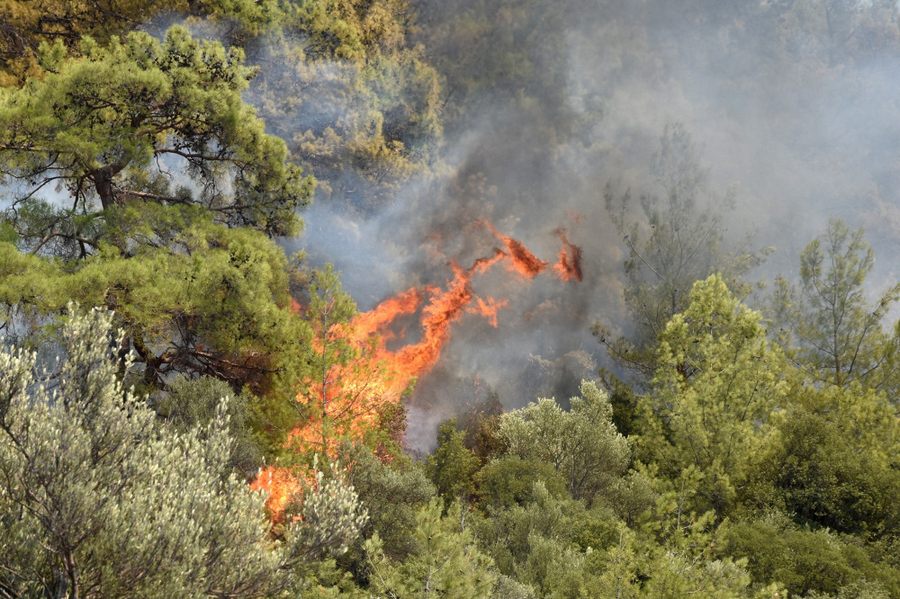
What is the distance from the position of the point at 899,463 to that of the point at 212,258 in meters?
23.3

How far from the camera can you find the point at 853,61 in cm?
4941

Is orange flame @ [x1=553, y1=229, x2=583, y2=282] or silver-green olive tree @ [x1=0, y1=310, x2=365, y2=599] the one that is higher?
orange flame @ [x1=553, y1=229, x2=583, y2=282]

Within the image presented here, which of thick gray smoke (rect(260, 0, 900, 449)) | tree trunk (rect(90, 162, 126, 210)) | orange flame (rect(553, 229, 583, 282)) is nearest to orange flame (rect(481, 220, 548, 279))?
thick gray smoke (rect(260, 0, 900, 449))

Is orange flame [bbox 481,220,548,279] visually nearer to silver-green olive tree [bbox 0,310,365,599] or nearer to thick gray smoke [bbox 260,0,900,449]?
thick gray smoke [bbox 260,0,900,449]

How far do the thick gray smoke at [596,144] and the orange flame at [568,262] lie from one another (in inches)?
27.1

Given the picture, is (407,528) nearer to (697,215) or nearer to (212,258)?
(212,258)

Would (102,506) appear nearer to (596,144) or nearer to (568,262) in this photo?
(568,262)

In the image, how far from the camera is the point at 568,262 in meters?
43.6

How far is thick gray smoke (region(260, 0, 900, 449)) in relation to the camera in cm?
4138

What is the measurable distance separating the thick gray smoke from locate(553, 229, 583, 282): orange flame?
0.69 meters

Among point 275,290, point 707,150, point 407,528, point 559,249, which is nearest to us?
point 407,528

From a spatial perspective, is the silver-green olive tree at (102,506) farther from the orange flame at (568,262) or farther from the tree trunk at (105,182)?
the orange flame at (568,262)

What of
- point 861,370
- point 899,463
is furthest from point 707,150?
point 899,463

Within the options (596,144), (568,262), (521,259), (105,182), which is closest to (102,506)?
(105,182)
